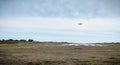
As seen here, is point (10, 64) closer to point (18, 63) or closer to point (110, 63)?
point (18, 63)

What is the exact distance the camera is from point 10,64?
34.8m

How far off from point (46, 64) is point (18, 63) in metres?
4.08

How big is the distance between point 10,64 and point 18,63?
1259 millimetres

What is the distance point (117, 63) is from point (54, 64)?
8.96 metres

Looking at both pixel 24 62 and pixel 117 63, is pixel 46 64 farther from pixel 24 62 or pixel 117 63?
pixel 117 63

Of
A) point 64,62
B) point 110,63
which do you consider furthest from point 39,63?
point 110,63

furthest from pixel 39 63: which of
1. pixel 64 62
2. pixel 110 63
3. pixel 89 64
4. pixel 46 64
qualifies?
pixel 110 63

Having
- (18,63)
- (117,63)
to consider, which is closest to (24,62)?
(18,63)

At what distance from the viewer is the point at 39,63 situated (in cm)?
3525

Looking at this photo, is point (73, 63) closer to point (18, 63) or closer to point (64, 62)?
point (64, 62)

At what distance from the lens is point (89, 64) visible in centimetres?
3441

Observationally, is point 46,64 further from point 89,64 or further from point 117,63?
point 117,63

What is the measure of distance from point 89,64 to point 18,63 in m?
9.87

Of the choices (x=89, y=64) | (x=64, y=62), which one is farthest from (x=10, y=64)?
(x=89, y=64)
